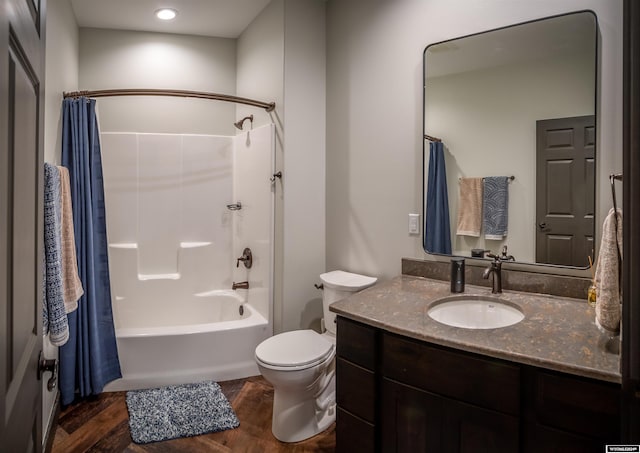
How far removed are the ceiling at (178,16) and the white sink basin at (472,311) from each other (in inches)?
98.4

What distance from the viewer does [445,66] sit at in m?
2.05

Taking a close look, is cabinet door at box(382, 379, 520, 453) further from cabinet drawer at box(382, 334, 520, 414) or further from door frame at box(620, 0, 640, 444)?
door frame at box(620, 0, 640, 444)

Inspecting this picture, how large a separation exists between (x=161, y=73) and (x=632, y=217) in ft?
11.9

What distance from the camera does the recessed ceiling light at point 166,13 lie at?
297cm

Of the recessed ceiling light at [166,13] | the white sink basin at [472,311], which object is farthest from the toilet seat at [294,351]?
the recessed ceiling light at [166,13]

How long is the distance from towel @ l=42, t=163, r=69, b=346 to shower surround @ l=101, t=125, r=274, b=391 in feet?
4.59

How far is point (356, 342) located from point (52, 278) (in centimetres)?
128

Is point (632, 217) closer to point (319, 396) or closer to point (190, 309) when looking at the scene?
point (319, 396)

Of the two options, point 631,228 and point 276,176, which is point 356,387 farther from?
point 276,176

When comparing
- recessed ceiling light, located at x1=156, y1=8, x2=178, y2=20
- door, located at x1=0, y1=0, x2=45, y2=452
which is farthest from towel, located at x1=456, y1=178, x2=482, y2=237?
recessed ceiling light, located at x1=156, y1=8, x2=178, y2=20

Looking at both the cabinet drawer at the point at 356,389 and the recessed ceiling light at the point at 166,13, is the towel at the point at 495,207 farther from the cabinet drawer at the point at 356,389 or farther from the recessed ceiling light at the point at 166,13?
Result: the recessed ceiling light at the point at 166,13

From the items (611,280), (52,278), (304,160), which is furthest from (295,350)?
(611,280)

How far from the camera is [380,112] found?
2369mm

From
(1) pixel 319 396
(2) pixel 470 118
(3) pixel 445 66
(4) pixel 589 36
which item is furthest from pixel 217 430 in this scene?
(4) pixel 589 36
